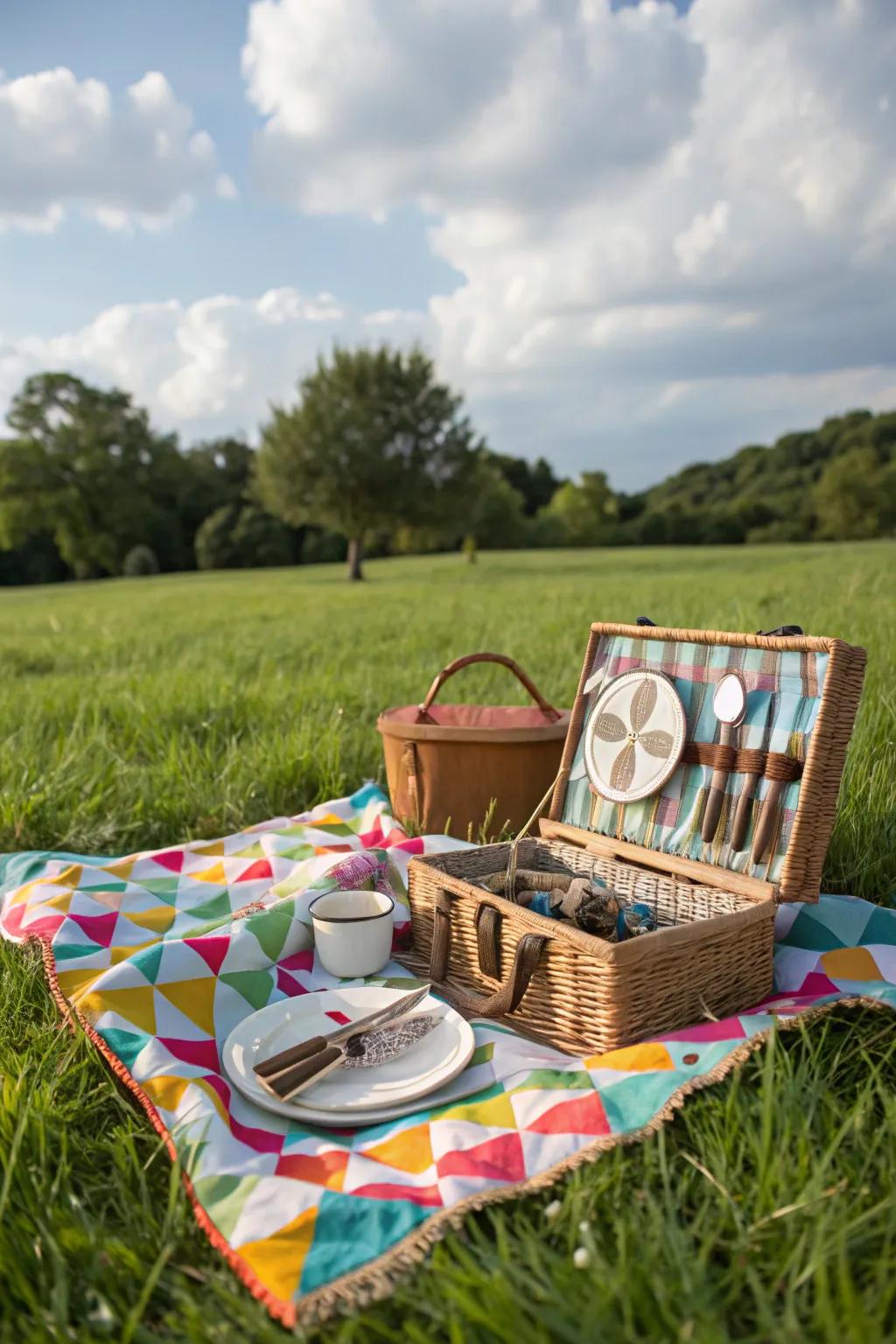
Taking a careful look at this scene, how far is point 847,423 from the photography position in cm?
5731

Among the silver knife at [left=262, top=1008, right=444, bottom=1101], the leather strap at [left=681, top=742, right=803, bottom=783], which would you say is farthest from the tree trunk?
the silver knife at [left=262, top=1008, right=444, bottom=1101]

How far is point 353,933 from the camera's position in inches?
83.1

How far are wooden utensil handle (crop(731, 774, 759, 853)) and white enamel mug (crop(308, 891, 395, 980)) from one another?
2.66ft

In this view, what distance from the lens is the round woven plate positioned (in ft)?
7.77

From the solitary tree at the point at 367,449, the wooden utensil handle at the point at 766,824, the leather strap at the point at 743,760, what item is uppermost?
the solitary tree at the point at 367,449

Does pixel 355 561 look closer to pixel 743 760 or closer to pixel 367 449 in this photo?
pixel 367 449

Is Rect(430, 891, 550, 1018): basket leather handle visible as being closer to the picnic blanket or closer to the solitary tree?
the picnic blanket

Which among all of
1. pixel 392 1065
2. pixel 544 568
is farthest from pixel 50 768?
pixel 544 568

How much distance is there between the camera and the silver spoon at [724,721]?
2191 mm

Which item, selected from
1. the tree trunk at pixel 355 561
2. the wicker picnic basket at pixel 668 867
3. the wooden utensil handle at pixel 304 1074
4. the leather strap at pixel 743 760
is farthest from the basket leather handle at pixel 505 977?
the tree trunk at pixel 355 561

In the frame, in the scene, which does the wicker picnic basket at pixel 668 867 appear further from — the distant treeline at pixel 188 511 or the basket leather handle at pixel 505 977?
the distant treeline at pixel 188 511

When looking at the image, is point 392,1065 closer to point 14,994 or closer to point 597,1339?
point 597,1339

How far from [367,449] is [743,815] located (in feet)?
77.8

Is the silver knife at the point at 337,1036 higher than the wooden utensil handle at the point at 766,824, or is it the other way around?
the wooden utensil handle at the point at 766,824
